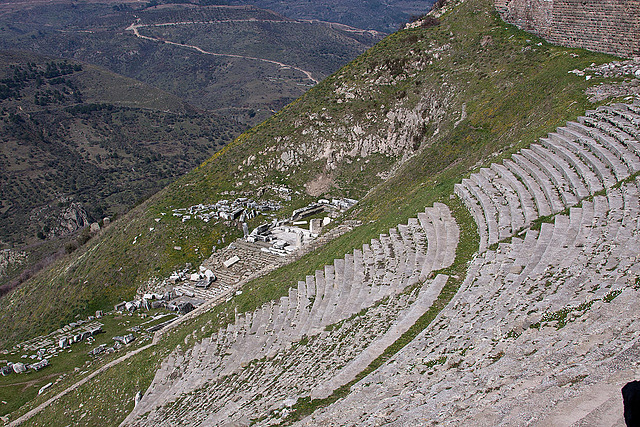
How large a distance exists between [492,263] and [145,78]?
188740mm

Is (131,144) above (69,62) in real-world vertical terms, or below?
below

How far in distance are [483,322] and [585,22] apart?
2458cm

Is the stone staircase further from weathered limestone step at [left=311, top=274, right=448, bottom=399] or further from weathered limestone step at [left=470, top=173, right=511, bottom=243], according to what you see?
weathered limestone step at [left=311, top=274, right=448, bottom=399]

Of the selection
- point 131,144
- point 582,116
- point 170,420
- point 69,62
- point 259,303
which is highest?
point 69,62

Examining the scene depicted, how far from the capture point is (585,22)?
28328 mm

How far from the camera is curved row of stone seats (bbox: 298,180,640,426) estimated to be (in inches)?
286

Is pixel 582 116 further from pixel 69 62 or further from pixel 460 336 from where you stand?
pixel 69 62

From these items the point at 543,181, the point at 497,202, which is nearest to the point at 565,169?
the point at 543,181

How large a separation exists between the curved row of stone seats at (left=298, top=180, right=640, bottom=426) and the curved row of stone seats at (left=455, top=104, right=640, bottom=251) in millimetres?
957

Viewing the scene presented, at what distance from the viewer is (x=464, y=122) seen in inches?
1100

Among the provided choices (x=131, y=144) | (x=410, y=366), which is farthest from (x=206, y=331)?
(x=131, y=144)

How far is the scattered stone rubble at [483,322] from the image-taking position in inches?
313

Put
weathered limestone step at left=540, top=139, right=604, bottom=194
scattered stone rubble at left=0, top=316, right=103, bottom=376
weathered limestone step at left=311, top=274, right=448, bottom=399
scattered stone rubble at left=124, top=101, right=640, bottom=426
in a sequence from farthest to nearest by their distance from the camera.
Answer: scattered stone rubble at left=0, top=316, right=103, bottom=376 < weathered limestone step at left=540, top=139, right=604, bottom=194 < weathered limestone step at left=311, top=274, right=448, bottom=399 < scattered stone rubble at left=124, top=101, right=640, bottom=426

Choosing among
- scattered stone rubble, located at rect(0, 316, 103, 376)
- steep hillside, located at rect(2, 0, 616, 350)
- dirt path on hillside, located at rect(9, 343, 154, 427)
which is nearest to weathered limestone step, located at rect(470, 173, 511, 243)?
steep hillside, located at rect(2, 0, 616, 350)
